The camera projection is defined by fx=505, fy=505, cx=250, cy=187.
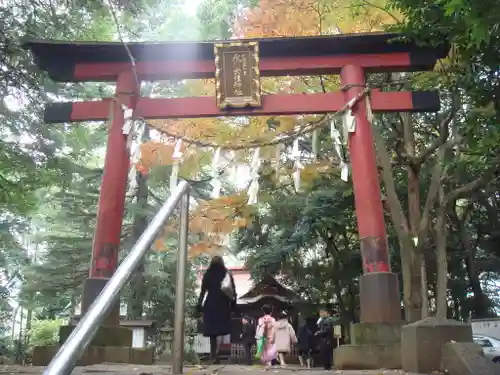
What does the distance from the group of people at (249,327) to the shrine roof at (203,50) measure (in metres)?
3.96

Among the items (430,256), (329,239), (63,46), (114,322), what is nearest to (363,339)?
(114,322)

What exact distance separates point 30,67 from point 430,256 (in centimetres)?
1584

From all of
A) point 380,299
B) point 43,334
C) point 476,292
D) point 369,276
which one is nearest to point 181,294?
point 380,299

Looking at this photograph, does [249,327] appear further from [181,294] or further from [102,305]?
[102,305]

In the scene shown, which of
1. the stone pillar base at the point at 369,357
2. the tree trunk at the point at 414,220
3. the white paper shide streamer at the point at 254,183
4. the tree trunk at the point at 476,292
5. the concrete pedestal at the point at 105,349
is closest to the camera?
the stone pillar base at the point at 369,357

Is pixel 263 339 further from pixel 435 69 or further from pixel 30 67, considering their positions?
pixel 30 67

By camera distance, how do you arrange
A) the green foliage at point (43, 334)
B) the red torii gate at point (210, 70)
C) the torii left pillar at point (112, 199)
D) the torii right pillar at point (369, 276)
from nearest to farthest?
the torii right pillar at point (369, 276) < the torii left pillar at point (112, 199) < the red torii gate at point (210, 70) < the green foliage at point (43, 334)

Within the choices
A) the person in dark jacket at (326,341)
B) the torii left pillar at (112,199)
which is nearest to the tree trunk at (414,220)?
the person in dark jacket at (326,341)

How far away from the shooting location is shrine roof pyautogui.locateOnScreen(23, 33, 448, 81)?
9.18 meters

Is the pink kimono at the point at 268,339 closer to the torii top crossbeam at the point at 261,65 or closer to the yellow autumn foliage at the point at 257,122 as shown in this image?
the yellow autumn foliage at the point at 257,122

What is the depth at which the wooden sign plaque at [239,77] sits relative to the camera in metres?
9.41

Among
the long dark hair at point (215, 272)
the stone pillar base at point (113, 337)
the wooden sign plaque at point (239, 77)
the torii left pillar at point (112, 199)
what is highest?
the wooden sign plaque at point (239, 77)

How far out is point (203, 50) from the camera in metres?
9.65

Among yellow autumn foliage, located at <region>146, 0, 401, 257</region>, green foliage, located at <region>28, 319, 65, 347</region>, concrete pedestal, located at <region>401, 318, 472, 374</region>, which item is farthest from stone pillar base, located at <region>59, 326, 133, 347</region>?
green foliage, located at <region>28, 319, 65, 347</region>
